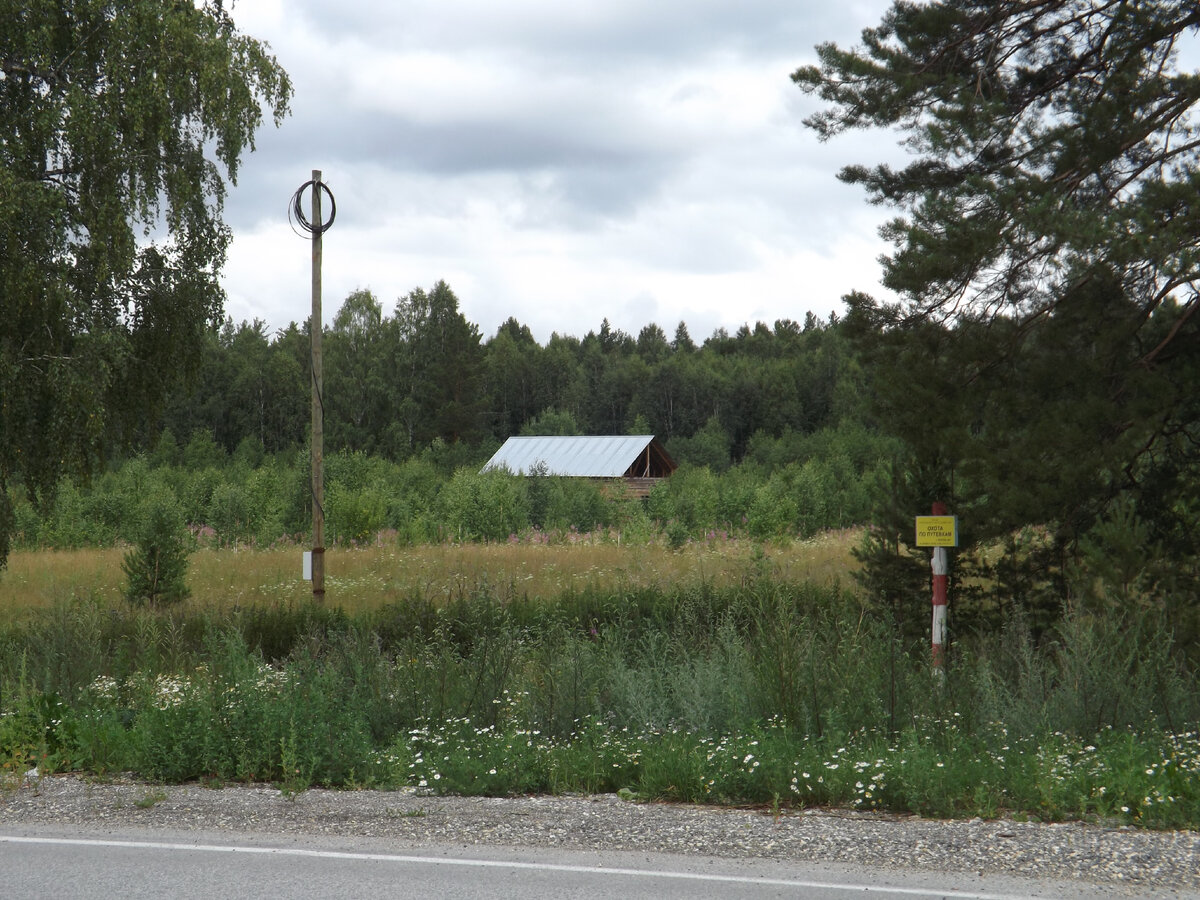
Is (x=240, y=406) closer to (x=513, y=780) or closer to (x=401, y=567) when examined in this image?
(x=401, y=567)

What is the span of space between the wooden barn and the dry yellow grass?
2669 cm

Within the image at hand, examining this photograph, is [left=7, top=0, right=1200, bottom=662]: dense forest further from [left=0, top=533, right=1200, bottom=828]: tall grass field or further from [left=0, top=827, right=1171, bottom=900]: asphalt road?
Result: [left=0, top=827, right=1171, bottom=900]: asphalt road

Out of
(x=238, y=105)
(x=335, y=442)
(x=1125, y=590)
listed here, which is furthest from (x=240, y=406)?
(x=1125, y=590)

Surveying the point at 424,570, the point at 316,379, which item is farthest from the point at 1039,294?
the point at 424,570

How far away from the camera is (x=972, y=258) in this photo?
10820 millimetres

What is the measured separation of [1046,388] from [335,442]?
6778 cm

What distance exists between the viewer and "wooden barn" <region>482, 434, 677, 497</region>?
55.5 m

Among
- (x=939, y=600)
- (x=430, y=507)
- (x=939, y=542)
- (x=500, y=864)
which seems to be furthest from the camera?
(x=430, y=507)

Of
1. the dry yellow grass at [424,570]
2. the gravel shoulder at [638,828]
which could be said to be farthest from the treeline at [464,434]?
the gravel shoulder at [638,828]

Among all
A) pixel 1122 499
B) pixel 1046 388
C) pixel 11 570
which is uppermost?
pixel 1046 388

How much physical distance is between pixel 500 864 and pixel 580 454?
53.5m

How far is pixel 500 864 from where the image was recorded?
527cm

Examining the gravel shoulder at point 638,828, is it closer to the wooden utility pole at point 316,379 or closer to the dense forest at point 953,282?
the dense forest at point 953,282

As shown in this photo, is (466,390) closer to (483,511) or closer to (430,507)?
(430,507)
